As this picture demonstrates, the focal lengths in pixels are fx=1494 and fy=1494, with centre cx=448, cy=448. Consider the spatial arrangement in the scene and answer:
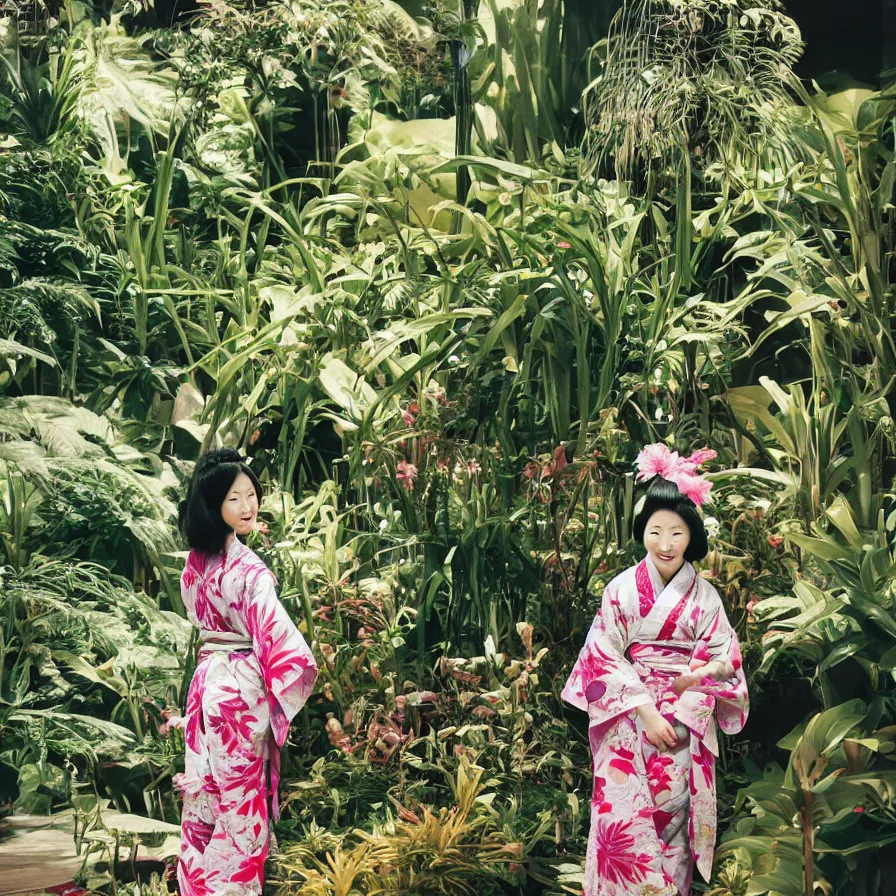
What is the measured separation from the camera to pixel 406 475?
14.3ft

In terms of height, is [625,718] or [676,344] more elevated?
[676,344]

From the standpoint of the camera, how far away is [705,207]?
16.3 feet

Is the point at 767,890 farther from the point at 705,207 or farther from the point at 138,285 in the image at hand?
the point at 138,285

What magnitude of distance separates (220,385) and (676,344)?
1.39 metres

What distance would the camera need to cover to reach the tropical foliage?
13.0ft

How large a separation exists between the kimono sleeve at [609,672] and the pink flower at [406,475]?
949mm

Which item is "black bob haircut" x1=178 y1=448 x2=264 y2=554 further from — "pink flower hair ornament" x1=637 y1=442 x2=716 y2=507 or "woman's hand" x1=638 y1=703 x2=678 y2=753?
"woman's hand" x1=638 y1=703 x2=678 y2=753

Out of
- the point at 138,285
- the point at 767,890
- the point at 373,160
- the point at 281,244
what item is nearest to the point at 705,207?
the point at 373,160

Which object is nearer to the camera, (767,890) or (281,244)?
(767,890)

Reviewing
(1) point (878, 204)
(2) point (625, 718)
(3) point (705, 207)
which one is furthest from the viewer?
(3) point (705, 207)

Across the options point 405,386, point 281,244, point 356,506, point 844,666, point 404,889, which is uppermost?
point 281,244

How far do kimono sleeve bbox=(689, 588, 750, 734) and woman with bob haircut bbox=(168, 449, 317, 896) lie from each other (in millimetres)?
941

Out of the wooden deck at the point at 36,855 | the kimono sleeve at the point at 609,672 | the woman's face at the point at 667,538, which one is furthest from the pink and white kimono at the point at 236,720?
the woman's face at the point at 667,538

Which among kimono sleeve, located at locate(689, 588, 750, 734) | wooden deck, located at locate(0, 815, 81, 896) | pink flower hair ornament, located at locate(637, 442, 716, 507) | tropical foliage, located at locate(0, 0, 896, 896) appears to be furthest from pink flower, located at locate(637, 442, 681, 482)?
wooden deck, located at locate(0, 815, 81, 896)
